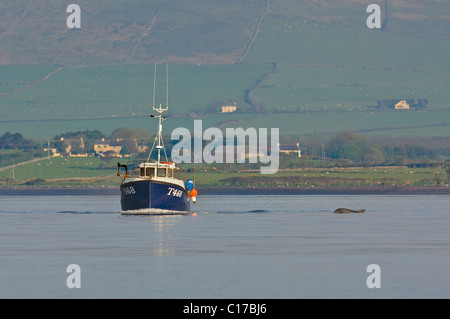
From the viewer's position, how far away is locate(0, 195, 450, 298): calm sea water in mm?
42688

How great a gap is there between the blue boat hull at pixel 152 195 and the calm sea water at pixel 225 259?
7679 millimetres

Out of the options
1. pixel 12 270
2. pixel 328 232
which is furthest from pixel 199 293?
pixel 328 232

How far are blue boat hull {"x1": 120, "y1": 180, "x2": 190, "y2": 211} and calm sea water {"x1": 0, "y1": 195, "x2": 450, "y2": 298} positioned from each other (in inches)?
302

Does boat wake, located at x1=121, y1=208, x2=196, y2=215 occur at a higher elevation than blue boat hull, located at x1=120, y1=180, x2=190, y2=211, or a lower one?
lower

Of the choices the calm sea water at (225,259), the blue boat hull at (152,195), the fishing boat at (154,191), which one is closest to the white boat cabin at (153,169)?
the fishing boat at (154,191)

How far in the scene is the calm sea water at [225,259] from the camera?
42688mm

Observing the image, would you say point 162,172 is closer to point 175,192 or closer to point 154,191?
point 175,192

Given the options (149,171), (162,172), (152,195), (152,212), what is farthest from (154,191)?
(162,172)

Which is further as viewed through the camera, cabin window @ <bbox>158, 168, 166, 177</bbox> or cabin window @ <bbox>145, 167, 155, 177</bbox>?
cabin window @ <bbox>158, 168, 166, 177</bbox>

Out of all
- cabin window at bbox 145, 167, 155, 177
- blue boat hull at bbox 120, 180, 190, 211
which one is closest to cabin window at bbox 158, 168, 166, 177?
cabin window at bbox 145, 167, 155, 177

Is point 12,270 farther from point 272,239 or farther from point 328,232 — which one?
point 328,232

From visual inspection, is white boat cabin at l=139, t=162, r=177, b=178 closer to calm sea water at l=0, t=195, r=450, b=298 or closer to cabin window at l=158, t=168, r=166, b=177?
cabin window at l=158, t=168, r=166, b=177

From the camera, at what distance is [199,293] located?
41.7m
